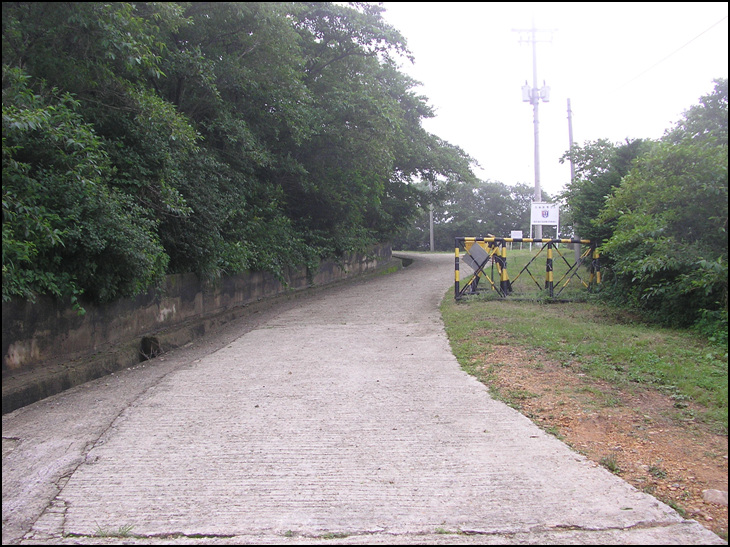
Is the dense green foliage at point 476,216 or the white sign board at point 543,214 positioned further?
the dense green foliage at point 476,216

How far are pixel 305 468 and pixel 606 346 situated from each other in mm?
4838

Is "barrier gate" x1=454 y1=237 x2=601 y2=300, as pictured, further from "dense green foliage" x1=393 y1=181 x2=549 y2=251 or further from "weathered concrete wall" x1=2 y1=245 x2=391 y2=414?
"dense green foliage" x1=393 y1=181 x2=549 y2=251

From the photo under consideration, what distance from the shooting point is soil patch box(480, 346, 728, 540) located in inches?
139

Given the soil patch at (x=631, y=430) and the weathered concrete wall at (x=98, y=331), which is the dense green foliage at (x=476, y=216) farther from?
the soil patch at (x=631, y=430)

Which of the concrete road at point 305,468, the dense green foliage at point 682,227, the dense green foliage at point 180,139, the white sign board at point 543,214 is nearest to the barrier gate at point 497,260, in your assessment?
the dense green foliage at point 682,227

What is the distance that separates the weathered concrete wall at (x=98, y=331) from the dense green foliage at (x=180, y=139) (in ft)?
1.19

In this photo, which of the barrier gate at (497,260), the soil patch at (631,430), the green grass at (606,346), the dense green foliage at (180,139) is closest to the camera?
the soil patch at (631,430)

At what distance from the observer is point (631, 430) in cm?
446

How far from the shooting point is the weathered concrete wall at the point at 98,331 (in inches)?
227

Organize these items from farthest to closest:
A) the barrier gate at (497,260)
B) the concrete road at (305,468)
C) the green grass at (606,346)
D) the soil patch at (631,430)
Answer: the barrier gate at (497,260) < the green grass at (606,346) < the soil patch at (631,430) < the concrete road at (305,468)

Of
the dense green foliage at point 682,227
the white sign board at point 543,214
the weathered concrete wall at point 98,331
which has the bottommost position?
the weathered concrete wall at point 98,331

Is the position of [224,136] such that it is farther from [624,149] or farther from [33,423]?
[624,149]

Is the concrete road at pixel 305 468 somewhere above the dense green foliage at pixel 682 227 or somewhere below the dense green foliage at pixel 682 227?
below

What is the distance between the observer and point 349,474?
3.74 metres
